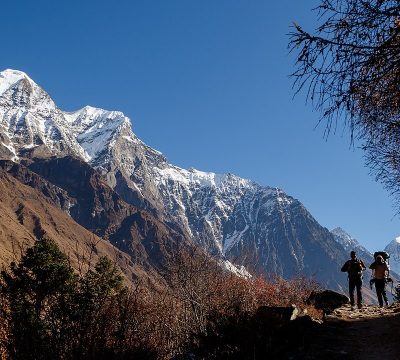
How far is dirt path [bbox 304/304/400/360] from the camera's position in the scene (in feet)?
27.4

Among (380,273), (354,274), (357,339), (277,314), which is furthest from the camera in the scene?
(380,273)

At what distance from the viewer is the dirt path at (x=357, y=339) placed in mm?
8344

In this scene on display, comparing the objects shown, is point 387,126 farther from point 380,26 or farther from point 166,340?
point 166,340

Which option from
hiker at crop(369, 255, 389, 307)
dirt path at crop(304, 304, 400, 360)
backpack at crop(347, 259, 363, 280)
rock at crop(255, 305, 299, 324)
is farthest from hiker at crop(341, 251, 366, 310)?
rock at crop(255, 305, 299, 324)

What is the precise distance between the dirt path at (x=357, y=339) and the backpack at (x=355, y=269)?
4.79 meters

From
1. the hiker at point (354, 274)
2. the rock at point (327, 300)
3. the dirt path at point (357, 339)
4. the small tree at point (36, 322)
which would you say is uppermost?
the hiker at point (354, 274)

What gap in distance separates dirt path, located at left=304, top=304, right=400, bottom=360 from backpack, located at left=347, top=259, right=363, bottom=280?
479 cm

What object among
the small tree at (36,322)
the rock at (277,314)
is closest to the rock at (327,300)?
the rock at (277,314)

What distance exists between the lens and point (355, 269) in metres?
17.4

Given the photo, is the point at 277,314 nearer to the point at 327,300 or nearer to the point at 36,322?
the point at 36,322

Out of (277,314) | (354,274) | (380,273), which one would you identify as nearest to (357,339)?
(277,314)

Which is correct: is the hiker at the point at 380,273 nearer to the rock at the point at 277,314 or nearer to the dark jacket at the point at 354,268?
the dark jacket at the point at 354,268

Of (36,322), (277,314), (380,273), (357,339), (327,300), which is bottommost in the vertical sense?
(36,322)

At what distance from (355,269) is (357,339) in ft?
26.6
